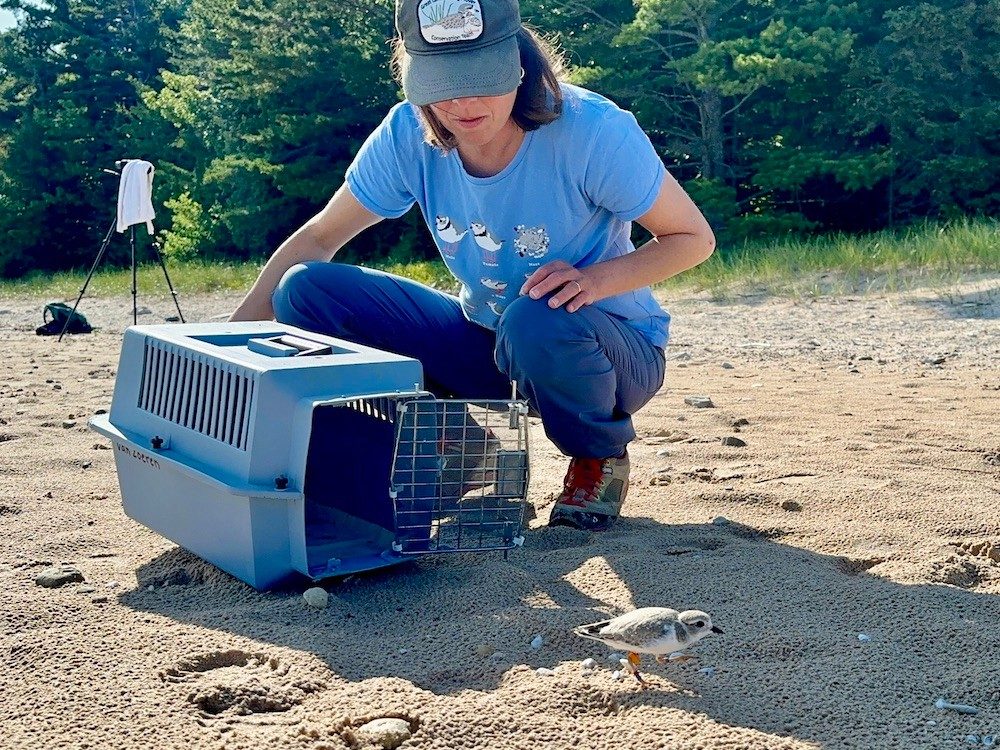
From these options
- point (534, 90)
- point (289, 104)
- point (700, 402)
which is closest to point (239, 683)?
point (534, 90)

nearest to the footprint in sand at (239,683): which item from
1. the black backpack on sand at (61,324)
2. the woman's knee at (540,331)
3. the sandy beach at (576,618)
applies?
the sandy beach at (576,618)

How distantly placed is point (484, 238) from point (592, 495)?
27.0 inches

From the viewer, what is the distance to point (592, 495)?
112 inches

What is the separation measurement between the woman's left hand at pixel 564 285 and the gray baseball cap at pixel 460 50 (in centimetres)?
42

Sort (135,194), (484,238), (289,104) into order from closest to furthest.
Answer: (484,238)
(135,194)
(289,104)

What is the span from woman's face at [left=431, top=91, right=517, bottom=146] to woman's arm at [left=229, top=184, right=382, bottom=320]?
1.53 feet

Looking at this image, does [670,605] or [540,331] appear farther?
[540,331]

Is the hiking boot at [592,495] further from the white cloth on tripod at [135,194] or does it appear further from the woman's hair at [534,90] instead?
the white cloth on tripod at [135,194]

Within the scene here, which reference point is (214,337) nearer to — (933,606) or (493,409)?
(493,409)

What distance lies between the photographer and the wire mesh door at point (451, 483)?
7.84 feet

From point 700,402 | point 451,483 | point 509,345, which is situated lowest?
point 700,402

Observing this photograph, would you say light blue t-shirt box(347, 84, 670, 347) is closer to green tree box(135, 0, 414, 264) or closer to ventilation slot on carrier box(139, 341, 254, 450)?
ventilation slot on carrier box(139, 341, 254, 450)

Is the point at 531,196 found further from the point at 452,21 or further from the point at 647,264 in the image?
the point at 452,21

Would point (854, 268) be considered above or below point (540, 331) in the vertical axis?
below
